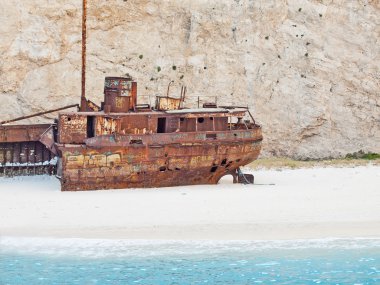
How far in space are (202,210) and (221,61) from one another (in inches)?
485

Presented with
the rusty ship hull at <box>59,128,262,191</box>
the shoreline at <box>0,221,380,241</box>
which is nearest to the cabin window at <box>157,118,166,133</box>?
the rusty ship hull at <box>59,128,262,191</box>

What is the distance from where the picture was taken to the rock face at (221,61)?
99.5ft

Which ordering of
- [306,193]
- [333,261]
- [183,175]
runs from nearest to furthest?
[333,261]
[306,193]
[183,175]

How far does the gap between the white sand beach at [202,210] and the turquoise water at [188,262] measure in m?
0.60

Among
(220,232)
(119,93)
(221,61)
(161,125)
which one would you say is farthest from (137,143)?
(221,61)

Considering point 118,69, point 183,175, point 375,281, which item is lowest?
point 375,281

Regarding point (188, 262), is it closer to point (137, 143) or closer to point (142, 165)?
point (142, 165)

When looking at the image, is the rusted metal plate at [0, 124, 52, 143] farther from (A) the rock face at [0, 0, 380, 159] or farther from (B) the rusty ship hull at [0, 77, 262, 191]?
(A) the rock face at [0, 0, 380, 159]

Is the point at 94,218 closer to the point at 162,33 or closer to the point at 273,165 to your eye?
the point at 273,165

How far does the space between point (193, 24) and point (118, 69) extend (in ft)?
10.5

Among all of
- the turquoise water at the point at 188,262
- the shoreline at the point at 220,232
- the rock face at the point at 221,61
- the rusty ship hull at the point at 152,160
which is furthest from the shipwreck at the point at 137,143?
the rock face at the point at 221,61

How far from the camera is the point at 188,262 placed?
52.8 feet

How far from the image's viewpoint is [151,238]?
17.6 m

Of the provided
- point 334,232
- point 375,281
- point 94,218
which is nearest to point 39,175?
point 94,218
